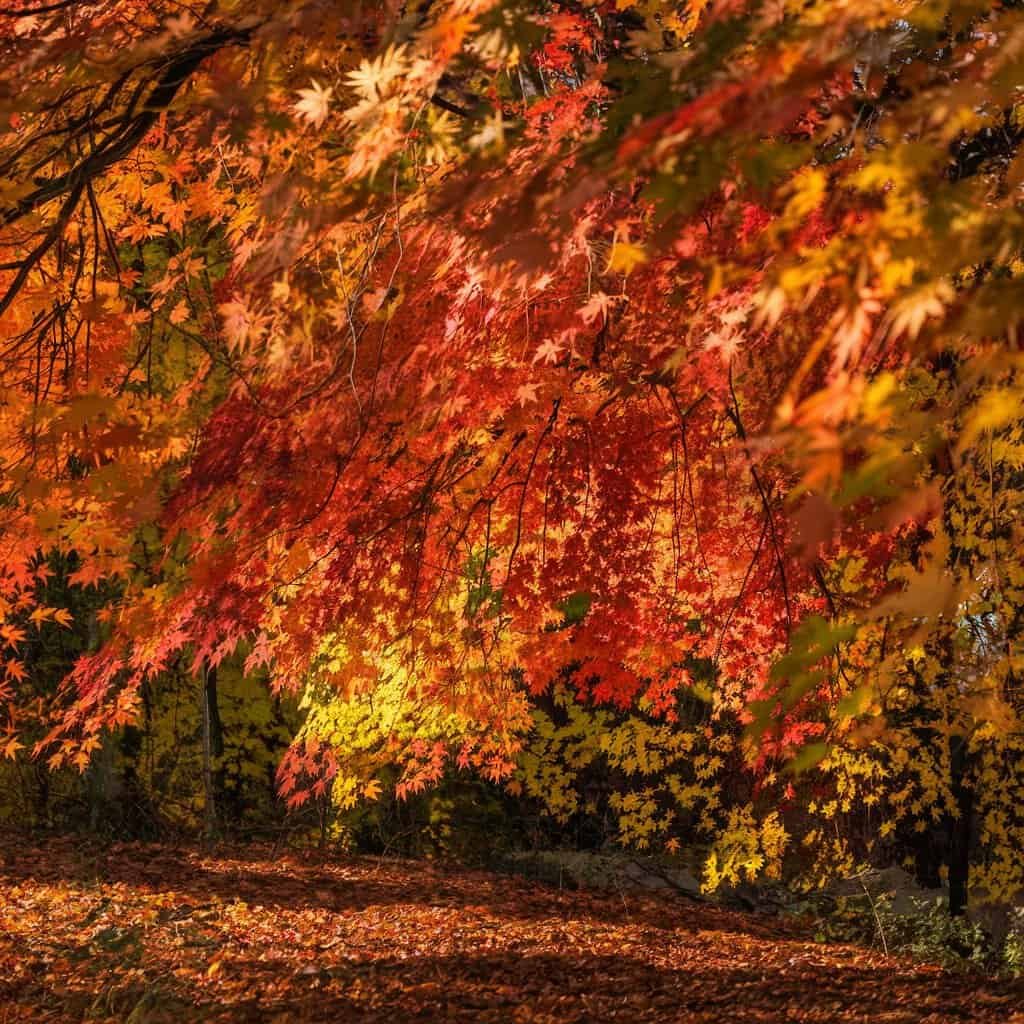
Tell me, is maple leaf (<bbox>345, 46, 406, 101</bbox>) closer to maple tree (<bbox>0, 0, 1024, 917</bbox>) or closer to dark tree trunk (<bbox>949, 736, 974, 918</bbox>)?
maple tree (<bbox>0, 0, 1024, 917</bbox>)

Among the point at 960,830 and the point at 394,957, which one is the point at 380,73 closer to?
the point at 394,957

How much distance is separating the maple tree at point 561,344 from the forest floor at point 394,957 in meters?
1.08

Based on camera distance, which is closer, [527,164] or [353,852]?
[527,164]

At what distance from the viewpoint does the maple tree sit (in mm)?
1889

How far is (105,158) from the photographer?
13.5 ft

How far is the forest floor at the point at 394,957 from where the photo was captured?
6.50 meters

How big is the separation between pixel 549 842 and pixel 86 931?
21.6 feet

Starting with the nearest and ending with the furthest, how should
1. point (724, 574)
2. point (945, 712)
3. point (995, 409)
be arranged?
point (995, 409)
point (724, 574)
point (945, 712)

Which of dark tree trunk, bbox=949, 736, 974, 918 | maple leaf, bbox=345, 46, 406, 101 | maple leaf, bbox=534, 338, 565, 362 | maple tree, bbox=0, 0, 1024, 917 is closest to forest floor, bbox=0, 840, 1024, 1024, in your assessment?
dark tree trunk, bbox=949, 736, 974, 918

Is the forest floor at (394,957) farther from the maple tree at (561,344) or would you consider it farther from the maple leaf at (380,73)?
the maple leaf at (380,73)

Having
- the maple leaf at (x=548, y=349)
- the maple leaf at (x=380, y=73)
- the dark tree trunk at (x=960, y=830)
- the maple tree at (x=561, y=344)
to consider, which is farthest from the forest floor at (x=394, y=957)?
the maple leaf at (x=380, y=73)

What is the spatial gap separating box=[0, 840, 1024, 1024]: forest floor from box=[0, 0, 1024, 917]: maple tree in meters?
1.08

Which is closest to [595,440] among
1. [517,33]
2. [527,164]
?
[527,164]

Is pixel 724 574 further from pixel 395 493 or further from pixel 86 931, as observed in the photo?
pixel 86 931
